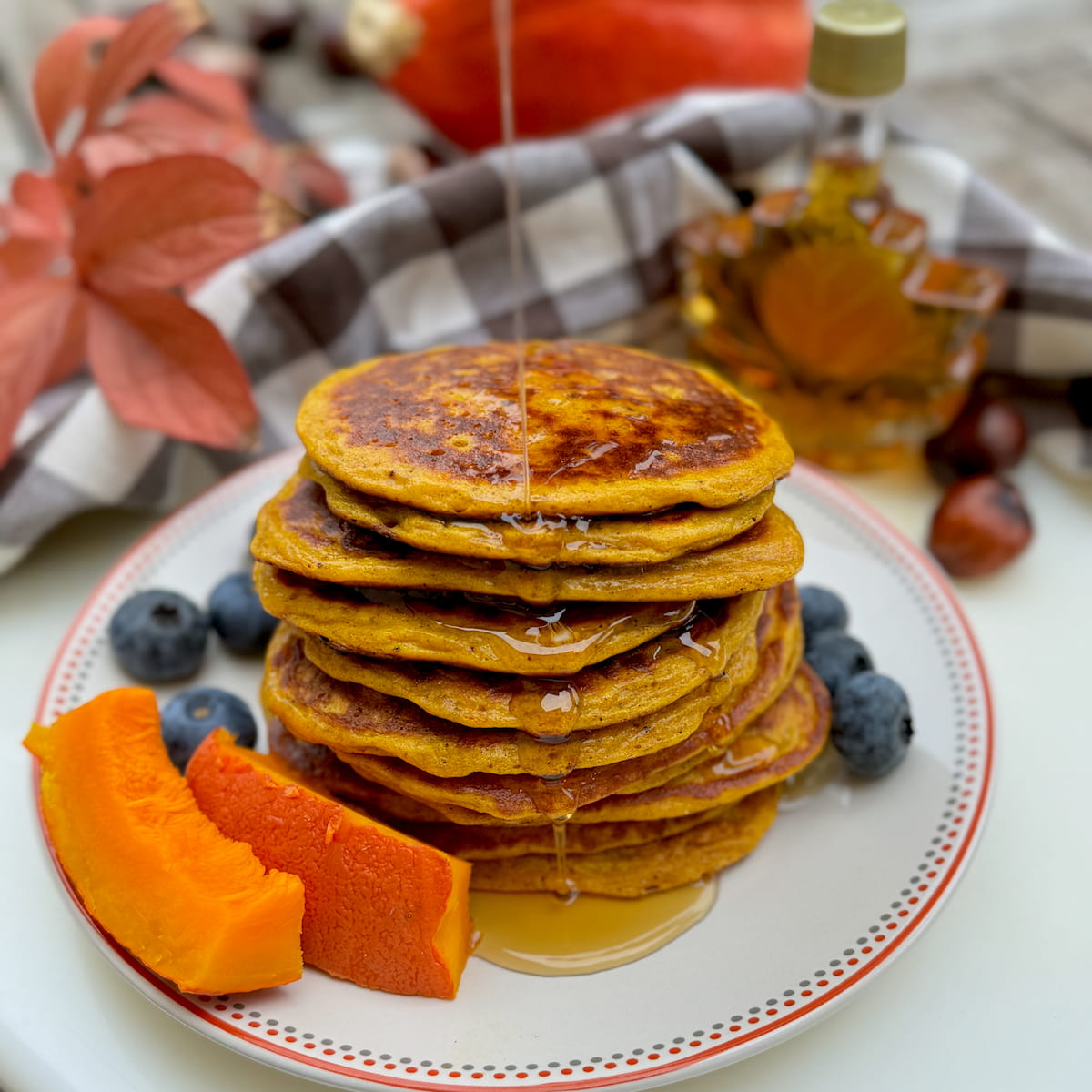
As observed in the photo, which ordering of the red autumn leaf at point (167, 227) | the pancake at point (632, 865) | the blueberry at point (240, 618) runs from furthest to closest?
the red autumn leaf at point (167, 227)
the blueberry at point (240, 618)
the pancake at point (632, 865)

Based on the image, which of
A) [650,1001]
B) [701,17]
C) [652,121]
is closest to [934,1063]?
[650,1001]

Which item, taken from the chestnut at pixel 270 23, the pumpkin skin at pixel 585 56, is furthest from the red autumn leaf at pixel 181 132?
the chestnut at pixel 270 23

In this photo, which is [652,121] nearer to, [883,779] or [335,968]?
[883,779]

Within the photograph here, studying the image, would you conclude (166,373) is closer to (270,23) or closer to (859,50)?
(859,50)

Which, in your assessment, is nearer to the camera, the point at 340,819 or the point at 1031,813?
the point at 340,819

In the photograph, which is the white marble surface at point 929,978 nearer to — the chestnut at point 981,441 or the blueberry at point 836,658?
the blueberry at point 836,658

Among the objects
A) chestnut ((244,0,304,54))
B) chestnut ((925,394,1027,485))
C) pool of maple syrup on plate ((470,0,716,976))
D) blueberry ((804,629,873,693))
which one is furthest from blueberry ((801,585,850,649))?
chestnut ((244,0,304,54))
